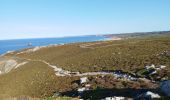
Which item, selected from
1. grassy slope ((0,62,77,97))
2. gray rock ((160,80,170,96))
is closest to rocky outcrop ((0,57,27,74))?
grassy slope ((0,62,77,97))

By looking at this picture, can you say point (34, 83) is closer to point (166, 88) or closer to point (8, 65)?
point (166, 88)

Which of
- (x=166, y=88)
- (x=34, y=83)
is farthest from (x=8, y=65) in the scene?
(x=166, y=88)

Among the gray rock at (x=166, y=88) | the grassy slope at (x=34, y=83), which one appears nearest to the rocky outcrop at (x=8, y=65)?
the grassy slope at (x=34, y=83)

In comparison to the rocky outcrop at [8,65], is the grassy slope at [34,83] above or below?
above

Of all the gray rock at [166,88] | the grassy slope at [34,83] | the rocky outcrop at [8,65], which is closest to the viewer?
the gray rock at [166,88]

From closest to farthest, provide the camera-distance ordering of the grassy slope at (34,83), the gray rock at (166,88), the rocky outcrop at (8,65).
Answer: the gray rock at (166,88), the grassy slope at (34,83), the rocky outcrop at (8,65)

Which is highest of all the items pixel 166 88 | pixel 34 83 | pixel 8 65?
pixel 166 88

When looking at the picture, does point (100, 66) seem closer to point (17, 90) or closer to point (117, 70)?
point (117, 70)

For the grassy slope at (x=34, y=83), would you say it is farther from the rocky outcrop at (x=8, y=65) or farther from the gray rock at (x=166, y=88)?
the gray rock at (x=166, y=88)

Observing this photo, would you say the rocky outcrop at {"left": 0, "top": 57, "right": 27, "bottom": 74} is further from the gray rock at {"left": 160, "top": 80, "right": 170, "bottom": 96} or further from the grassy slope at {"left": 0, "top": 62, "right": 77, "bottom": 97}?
the gray rock at {"left": 160, "top": 80, "right": 170, "bottom": 96}

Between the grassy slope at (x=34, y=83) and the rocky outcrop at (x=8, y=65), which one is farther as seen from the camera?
the rocky outcrop at (x=8, y=65)

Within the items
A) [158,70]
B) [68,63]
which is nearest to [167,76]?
[158,70]
